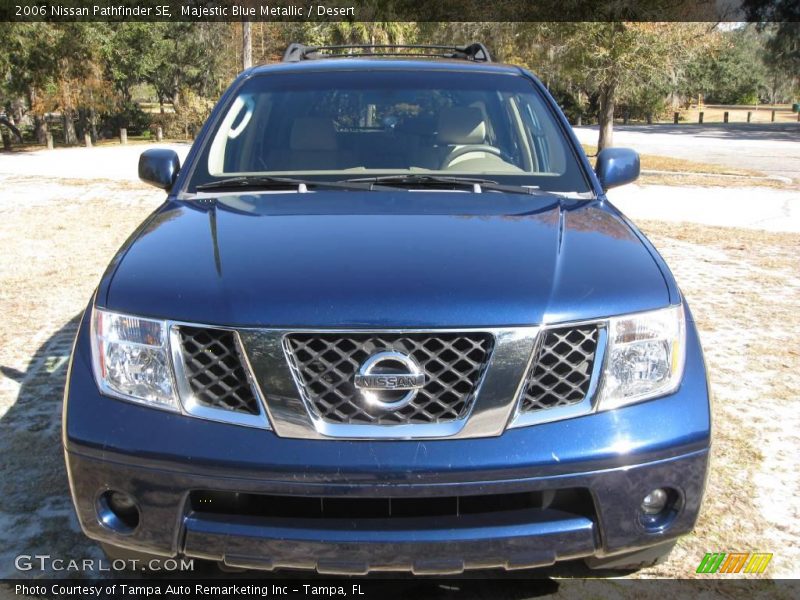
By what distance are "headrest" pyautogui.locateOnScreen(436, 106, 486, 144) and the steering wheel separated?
0.03 m

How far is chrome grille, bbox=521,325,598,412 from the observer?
85.7 inches

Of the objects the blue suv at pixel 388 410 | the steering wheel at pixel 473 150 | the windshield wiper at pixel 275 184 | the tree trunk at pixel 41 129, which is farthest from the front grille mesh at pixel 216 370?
the tree trunk at pixel 41 129

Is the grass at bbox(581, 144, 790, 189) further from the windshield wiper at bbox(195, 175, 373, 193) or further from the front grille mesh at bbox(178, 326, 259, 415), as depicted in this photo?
the front grille mesh at bbox(178, 326, 259, 415)

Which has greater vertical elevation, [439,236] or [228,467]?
[439,236]

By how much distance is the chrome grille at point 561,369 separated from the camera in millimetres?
2176

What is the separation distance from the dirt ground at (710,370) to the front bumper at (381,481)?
2.91 ft

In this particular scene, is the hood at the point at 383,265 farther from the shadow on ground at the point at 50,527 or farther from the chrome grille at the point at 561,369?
the shadow on ground at the point at 50,527

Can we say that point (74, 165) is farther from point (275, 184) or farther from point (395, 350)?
point (395, 350)

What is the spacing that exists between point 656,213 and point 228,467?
11.0 metres

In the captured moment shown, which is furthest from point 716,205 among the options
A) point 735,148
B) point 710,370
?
point 735,148

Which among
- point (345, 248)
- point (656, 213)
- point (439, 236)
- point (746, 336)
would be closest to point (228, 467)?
point (345, 248)

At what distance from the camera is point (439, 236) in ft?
8.55

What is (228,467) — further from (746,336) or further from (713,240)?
(713,240)

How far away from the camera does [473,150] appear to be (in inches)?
149
